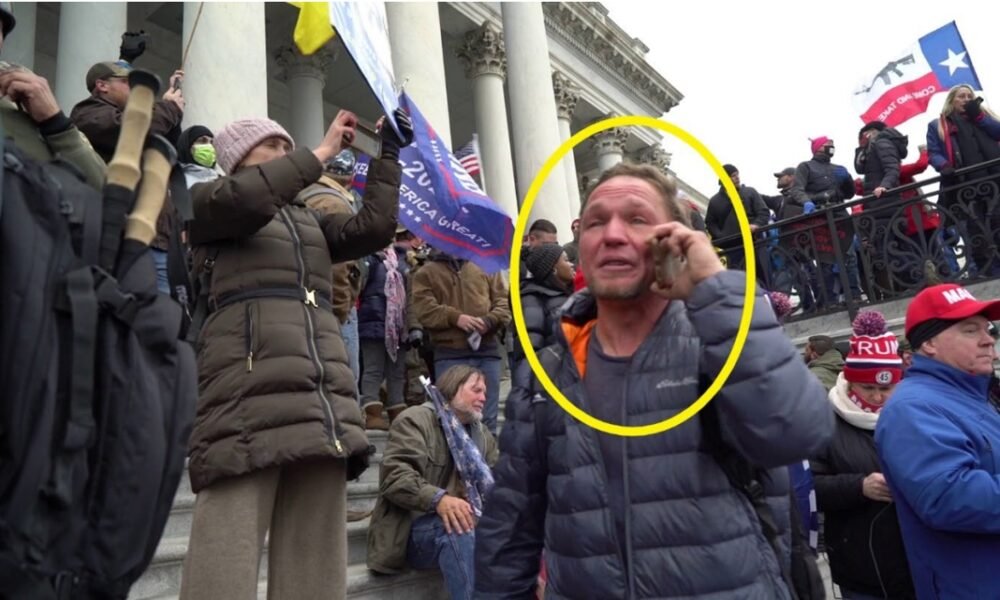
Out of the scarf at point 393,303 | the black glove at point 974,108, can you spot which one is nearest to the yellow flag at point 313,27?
the scarf at point 393,303

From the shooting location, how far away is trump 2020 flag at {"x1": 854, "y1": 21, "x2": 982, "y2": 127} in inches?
394

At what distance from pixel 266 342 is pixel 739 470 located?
178 centimetres

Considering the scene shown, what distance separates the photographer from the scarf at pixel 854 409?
3.70 meters

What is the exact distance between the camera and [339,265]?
4.47 metres

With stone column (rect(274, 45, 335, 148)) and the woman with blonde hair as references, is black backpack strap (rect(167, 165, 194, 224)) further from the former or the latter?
stone column (rect(274, 45, 335, 148))

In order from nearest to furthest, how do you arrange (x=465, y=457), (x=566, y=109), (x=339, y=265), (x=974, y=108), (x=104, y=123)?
1. (x=104, y=123)
2. (x=339, y=265)
3. (x=465, y=457)
4. (x=974, y=108)
5. (x=566, y=109)

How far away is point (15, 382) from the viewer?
1.20 metres

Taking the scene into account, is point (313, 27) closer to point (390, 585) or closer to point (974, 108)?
point (390, 585)

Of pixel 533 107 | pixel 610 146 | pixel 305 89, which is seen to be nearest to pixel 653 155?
pixel 610 146

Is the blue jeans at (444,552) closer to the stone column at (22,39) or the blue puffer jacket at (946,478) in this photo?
the blue puffer jacket at (946,478)

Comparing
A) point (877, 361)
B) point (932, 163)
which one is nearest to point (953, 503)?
point (877, 361)

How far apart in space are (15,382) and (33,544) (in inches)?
10.4

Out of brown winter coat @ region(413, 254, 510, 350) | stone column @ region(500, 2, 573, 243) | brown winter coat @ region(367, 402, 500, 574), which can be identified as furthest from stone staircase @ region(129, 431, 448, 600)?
stone column @ region(500, 2, 573, 243)

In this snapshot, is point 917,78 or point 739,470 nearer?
point 739,470
